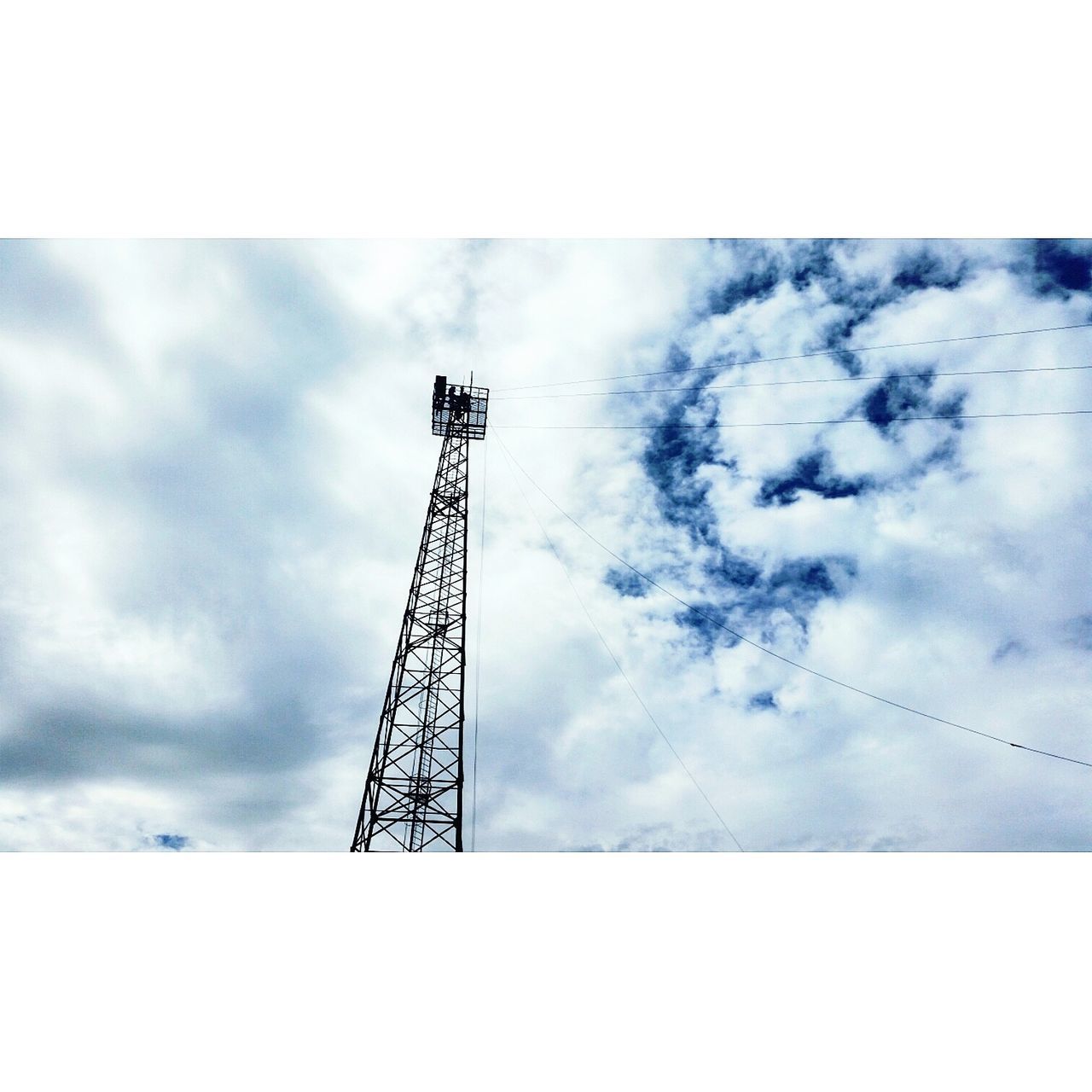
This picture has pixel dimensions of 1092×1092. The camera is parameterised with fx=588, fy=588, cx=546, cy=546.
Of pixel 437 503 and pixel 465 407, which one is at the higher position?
pixel 465 407

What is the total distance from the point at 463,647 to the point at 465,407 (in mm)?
12299

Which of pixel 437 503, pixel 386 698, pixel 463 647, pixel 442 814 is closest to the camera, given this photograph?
pixel 442 814

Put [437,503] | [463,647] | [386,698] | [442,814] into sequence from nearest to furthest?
1. [442,814]
2. [386,698]
3. [463,647]
4. [437,503]

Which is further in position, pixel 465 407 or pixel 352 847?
pixel 465 407

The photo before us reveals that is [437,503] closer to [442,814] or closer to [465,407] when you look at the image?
[465,407]

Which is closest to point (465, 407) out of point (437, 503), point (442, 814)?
point (437, 503)

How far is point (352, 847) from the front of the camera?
22578mm

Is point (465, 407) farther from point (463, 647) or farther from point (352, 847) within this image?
point (352, 847)

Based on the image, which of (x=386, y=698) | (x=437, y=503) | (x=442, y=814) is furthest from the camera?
(x=437, y=503)

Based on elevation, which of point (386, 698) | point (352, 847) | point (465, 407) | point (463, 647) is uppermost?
point (465, 407)

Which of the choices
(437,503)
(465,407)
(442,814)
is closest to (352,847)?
(442,814)

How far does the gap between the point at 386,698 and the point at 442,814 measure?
500 centimetres

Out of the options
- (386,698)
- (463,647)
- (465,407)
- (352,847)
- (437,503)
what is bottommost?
(352,847)

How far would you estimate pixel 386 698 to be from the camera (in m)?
23.9
